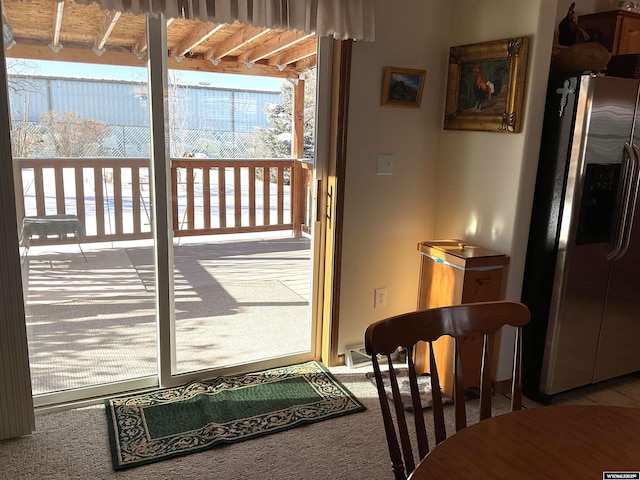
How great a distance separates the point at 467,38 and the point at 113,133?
1.97 meters

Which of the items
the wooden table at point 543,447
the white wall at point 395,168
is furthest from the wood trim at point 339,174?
the wooden table at point 543,447

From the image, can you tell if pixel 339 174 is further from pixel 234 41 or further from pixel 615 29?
pixel 615 29

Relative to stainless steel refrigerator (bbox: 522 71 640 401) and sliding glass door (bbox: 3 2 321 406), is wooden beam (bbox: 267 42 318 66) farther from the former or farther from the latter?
stainless steel refrigerator (bbox: 522 71 640 401)

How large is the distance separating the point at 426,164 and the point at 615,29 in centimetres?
126

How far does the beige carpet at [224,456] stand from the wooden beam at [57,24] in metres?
1.74

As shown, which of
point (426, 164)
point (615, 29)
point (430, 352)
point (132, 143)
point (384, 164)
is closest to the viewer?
point (430, 352)

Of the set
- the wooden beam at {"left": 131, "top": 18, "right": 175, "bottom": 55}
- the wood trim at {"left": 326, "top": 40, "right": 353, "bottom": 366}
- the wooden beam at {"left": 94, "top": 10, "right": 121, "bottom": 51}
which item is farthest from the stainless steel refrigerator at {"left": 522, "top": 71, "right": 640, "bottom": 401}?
the wooden beam at {"left": 94, "top": 10, "right": 121, "bottom": 51}

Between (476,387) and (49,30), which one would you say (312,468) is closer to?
(476,387)

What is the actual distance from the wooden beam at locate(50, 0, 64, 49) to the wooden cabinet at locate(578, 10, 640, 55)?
2732 mm

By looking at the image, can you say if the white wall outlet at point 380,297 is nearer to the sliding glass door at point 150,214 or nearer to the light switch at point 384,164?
the sliding glass door at point 150,214

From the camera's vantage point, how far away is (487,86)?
2.83 metres

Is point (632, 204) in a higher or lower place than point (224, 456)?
higher

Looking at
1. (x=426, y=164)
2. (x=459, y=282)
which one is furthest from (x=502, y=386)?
(x=426, y=164)

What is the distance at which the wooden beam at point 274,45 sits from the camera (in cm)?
276
